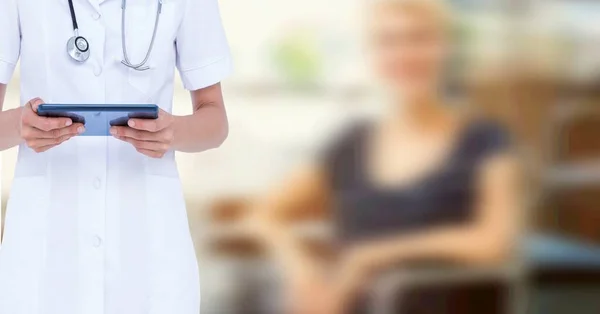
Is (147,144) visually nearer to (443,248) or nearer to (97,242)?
(97,242)

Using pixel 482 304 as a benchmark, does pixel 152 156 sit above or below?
above

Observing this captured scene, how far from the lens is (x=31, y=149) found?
109 centimetres

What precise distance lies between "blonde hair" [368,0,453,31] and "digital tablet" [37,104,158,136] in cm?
182

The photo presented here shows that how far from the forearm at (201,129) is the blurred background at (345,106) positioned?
1.35 m

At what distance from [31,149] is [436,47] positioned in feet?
6.08

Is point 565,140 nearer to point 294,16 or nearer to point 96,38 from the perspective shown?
point 294,16

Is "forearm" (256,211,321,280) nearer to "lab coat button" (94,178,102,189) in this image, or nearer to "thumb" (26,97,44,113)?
"lab coat button" (94,178,102,189)

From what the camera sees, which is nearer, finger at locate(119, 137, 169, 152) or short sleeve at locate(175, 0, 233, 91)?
finger at locate(119, 137, 169, 152)

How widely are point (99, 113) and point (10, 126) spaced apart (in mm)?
155

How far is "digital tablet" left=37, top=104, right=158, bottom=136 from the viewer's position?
0.95 m

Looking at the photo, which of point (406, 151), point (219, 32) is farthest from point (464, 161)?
point (219, 32)

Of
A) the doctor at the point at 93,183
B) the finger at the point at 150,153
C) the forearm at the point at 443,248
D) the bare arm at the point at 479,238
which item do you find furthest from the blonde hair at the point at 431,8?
the finger at the point at 150,153

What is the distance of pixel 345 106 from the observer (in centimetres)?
268

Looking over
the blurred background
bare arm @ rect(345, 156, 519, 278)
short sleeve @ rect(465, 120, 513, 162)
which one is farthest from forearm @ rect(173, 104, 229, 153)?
short sleeve @ rect(465, 120, 513, 162)
